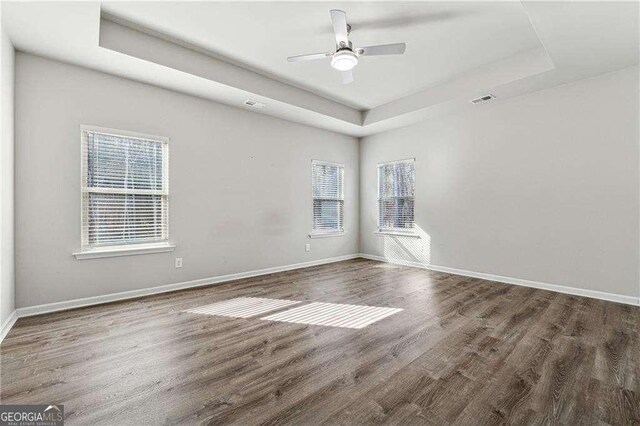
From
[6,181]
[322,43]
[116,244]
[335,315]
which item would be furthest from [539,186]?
[6,181]

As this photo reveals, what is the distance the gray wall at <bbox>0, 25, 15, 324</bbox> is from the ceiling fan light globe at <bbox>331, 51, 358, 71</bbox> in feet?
9.58

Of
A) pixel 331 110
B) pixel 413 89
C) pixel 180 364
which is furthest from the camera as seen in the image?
pixel 331 110

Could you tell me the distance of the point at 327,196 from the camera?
5855 mm

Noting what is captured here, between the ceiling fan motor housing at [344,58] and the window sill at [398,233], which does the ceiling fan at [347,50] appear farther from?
the window sill at [398,233]

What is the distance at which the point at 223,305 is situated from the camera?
324cm

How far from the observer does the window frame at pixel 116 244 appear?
10.5 feet

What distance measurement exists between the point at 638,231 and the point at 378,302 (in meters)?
3.10

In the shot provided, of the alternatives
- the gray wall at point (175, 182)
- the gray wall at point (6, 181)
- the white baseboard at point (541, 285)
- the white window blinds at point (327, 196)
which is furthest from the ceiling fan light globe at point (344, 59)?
the white baseboard at point (541, 285)

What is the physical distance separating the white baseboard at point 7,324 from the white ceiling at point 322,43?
2.64 meters

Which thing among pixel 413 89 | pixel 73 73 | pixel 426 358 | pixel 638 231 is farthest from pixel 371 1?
pixel 638 231

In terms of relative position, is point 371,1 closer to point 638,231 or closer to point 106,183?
point 106,183

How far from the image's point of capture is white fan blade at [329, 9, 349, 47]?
7.93 ft

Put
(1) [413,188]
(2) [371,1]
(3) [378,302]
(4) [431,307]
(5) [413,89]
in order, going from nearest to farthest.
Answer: (2) [371,1], (4) [431,307], (3) [378,302], (5) [413,89], (1) [413,188]
